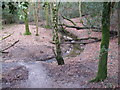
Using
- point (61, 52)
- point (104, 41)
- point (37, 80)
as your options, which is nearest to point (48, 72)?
point (37, 80)

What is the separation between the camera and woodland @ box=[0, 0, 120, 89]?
8438 mm

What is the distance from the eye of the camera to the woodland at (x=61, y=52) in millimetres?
8438

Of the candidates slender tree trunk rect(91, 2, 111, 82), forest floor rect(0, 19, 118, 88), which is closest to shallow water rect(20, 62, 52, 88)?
forest floor rect(0, 19, 118, 88)

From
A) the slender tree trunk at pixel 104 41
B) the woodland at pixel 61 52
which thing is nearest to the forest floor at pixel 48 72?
the woodland at pixel 61 52

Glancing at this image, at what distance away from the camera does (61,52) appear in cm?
1761

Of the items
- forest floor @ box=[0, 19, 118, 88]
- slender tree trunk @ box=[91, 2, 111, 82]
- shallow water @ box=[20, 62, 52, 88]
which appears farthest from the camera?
shallow water @ box=[20, 62, 52, 88]

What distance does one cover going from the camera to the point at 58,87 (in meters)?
8.83

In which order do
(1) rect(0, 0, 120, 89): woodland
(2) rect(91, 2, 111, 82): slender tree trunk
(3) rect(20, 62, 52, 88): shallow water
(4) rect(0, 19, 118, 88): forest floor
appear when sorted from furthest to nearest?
(3) rect(20, 62, 52, 88): shallow water, (4) rect(0, 19, 118, 88): forest floor, (1) rect(0, 0, 120, 89): woodland, (2) rect(91, 2, 111, 82): slender tree trunk

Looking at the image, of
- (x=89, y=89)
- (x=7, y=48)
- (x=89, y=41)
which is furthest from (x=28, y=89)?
(x=89, y=41)

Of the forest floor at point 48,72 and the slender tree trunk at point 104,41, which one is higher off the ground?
the slender tree trunk at point 104,41

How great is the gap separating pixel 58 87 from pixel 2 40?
13121 mm

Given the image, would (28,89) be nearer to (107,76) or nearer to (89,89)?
(89,89)

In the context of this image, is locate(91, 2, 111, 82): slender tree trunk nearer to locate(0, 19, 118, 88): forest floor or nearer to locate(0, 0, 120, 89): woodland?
locate(0, 0, 120, 89): woodland

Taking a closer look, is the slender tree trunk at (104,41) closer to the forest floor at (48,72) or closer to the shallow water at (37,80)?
the forest floor at (48,72)
